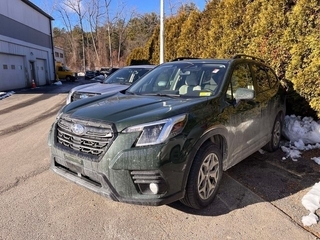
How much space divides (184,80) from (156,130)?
60.3 inches

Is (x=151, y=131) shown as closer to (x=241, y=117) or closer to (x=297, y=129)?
(x=241, y=117)

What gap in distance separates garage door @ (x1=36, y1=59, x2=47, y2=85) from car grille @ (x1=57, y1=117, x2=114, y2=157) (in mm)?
26312

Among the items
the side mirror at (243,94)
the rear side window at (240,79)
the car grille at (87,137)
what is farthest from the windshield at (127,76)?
the car grille at (87,137)

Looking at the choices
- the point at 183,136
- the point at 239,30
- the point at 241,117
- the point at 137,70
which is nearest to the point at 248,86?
the point at 241,117

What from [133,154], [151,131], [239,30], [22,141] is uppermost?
[239,30]

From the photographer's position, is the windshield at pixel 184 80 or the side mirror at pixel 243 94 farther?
the windshield at pixel 184 80

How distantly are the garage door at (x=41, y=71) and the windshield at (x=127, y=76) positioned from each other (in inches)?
851

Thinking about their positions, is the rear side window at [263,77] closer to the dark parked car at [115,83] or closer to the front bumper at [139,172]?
the front bumper at [139,172]

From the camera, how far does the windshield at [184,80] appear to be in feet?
11.6

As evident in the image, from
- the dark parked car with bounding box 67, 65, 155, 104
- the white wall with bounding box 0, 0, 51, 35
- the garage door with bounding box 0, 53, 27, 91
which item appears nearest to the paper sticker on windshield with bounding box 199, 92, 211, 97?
the dark parked car with bounding box 67, 65, 155, 104

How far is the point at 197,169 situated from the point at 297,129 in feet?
12.2

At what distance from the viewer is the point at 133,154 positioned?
2.50m

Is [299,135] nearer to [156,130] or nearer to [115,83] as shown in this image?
[156,130]

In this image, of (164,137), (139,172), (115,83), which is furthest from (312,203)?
(115,83)
